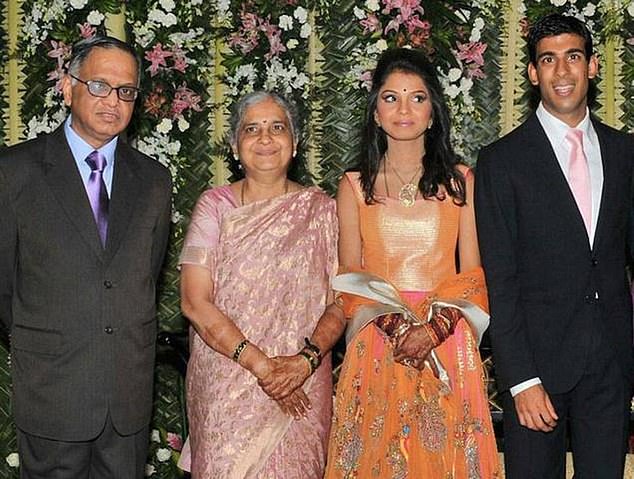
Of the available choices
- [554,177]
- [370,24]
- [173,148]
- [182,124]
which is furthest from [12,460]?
[554,177]

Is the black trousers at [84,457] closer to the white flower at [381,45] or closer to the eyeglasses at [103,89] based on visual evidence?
the eyeglasses at [103,89]

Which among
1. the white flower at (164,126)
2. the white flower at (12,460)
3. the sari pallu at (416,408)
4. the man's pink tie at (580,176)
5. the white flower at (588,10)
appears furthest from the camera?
the white flower at (12,460)

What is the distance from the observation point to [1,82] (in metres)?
4.74

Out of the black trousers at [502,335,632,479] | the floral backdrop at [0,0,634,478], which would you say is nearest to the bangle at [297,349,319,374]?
the black trousers at [502,335,632,479]

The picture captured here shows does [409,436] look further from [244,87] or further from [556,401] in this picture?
[244,87]

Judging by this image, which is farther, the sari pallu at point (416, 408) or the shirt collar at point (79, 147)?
the sari pallu at point (416, 408)

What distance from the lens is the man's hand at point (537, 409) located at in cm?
326

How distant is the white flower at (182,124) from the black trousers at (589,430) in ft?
6.59

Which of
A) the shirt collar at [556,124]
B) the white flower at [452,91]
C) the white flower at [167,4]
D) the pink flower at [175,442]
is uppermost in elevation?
the white flower at [167,4]

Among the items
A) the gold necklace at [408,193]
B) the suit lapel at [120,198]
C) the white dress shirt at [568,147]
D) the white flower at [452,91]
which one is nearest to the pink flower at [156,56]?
the white flower at [452,91]

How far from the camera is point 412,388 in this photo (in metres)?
3.49

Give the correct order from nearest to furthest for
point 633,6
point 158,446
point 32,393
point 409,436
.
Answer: point 32,393, point 409,436, point 633,6, point 158,446

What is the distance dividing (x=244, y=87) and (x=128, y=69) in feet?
4.54

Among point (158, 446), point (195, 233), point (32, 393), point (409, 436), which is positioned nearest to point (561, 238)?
point (409, 436)
